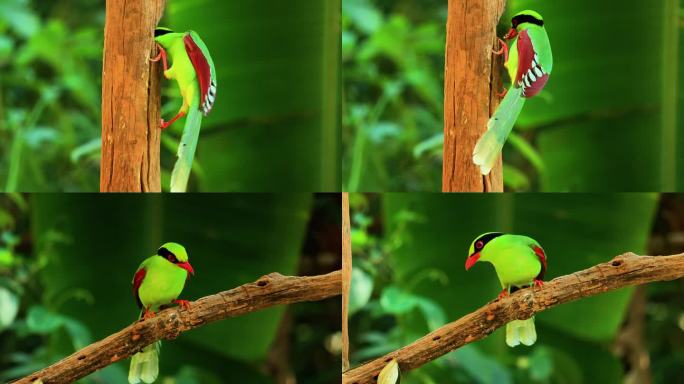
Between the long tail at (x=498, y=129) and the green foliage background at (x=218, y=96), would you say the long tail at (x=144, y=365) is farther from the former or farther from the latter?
the long tail at (x=498, y=129)

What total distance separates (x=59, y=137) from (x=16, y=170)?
0.43 ft

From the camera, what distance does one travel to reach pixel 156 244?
239cm

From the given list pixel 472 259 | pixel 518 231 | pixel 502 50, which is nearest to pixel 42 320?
pixel 472 259

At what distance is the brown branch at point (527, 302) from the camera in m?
2.39

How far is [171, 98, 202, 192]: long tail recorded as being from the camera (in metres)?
2.37

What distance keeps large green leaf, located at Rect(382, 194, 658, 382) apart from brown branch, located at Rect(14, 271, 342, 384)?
0.22 meters

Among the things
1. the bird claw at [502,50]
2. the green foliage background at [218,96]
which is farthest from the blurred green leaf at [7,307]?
the bird claw at [502,50]

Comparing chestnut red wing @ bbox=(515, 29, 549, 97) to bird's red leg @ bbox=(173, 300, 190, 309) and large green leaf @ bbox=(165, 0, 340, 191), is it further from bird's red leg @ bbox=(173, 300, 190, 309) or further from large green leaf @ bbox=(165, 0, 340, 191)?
bird's red leg @ bbox=(173, 300, 190, 309)

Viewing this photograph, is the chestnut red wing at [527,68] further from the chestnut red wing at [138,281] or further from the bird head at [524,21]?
the chestnut red wing at [138,281]

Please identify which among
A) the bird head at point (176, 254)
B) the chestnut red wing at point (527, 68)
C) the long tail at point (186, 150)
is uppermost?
the chestnut red wing at point (527, 68)

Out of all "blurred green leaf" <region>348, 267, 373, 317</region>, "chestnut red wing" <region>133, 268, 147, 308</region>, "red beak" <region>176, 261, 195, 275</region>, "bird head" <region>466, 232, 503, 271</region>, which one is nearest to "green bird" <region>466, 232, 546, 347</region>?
"bird head" <region>466, 232, 503, 271</region>

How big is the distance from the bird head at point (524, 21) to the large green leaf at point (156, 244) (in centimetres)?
66

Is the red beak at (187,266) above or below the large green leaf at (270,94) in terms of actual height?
below

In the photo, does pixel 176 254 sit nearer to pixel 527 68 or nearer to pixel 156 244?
pixel 156 244
